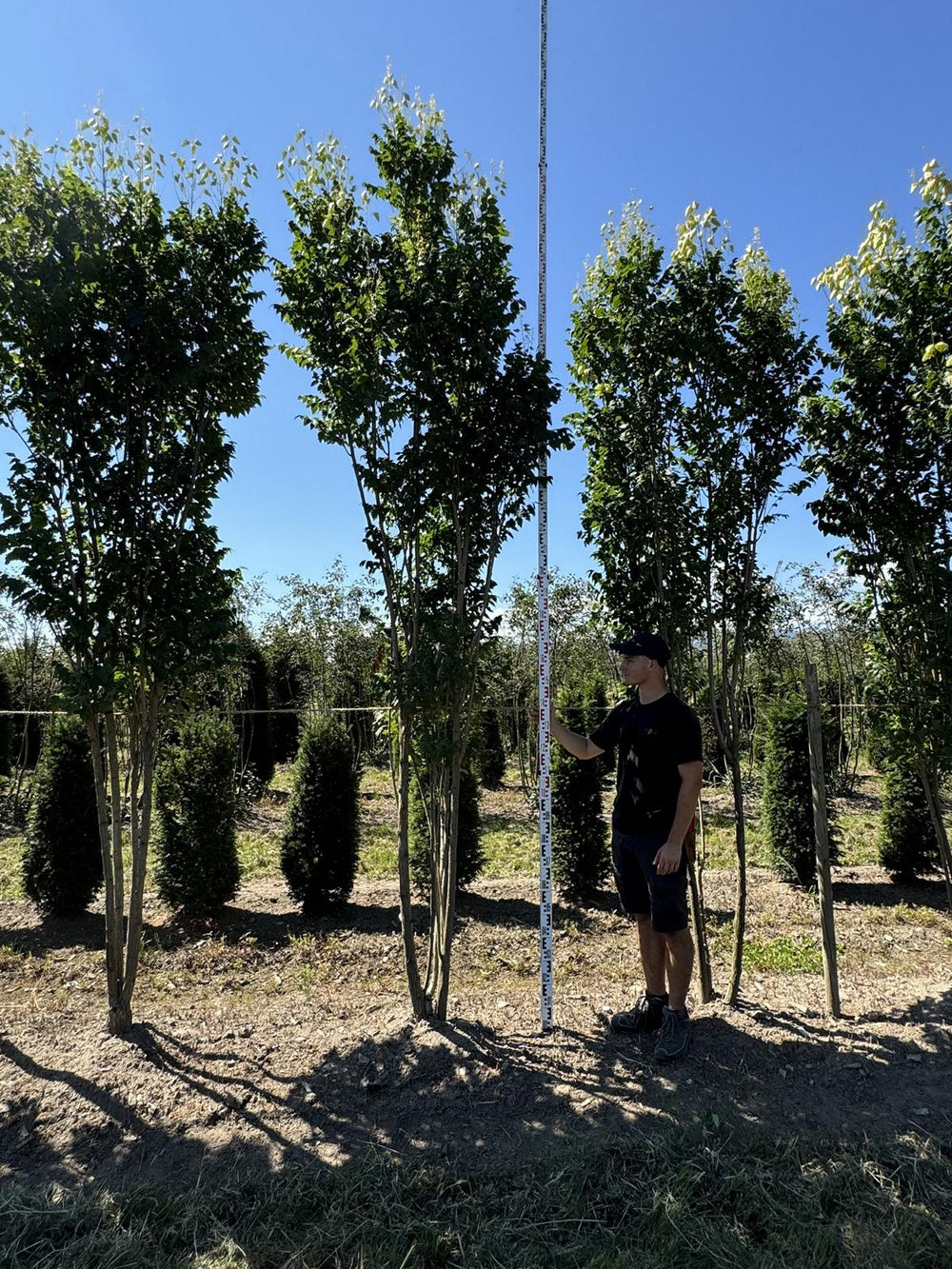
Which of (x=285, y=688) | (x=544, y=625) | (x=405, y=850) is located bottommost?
(x=405, y=850)

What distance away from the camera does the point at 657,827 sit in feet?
11.5

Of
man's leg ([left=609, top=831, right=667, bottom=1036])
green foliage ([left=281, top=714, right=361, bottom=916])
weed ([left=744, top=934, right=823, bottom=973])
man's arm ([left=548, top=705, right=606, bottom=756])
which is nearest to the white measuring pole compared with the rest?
man's arm ([left=548, top=705, right=606, bottom=756])

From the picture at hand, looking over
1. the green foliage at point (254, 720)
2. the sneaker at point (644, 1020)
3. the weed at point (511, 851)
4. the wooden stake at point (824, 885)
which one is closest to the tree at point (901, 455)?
the wooden stake at point (824, 885)

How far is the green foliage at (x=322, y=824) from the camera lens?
6.81m

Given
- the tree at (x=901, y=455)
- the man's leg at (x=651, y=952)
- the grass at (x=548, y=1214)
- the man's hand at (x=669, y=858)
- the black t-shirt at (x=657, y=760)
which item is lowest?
the grass at (x=548, y=1214)

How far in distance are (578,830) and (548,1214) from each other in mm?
4948

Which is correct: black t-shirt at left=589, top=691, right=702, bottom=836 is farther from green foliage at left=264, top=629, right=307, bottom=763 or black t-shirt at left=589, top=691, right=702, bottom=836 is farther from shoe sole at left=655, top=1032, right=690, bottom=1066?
green foliage at left=264, top=629, right=307, bottom=763

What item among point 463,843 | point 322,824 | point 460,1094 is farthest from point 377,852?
point 460,1094

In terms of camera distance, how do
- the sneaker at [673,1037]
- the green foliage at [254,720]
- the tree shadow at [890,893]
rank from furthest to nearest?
the green foliage at [254,720]
the tree shadow at [890,893]
the sneaker at [673,1037]

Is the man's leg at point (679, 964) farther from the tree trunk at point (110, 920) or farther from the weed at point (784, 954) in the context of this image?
the tree trunk at point (110, 920)

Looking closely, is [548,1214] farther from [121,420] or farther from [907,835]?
[907,835]

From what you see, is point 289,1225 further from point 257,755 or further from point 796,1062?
point 257,755

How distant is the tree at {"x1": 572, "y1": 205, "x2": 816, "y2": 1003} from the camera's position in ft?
13.7

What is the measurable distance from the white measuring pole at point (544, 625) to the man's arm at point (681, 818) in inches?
22.7
